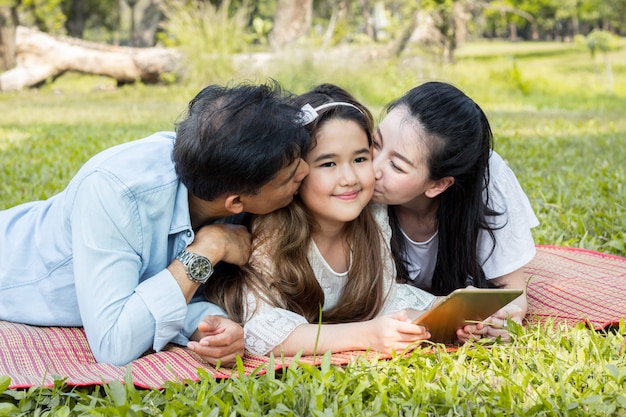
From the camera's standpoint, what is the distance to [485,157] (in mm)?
3188

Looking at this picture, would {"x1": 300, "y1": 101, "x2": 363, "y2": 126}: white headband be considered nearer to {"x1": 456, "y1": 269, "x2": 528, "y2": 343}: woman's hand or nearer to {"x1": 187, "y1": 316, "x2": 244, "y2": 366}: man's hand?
{"x1": 187, "y1": 316, "x2": 244, "y2": 366}: man's hand

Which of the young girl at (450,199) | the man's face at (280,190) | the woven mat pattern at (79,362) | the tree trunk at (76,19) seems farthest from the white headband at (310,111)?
the tree trunk at (76,19)

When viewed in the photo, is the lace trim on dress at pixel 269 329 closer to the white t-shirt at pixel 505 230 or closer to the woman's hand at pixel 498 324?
the woman's hand at pixel 498 324

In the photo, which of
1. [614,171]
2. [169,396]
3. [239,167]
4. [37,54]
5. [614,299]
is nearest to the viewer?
[169,396]

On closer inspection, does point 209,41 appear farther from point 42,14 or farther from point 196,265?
point 196,265

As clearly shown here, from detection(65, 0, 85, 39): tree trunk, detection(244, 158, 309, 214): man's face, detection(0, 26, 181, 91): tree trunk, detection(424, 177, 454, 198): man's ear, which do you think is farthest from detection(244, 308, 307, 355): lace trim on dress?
detection(65, 0, 85, 39): tree trunk

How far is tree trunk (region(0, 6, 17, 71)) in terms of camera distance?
60.7 ft

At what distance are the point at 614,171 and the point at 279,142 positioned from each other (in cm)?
383

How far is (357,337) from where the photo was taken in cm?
279

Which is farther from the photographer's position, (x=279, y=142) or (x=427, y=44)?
(x=427, y=44)

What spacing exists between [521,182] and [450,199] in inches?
96.2

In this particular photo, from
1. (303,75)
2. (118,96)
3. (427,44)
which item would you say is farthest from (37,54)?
(427,44)

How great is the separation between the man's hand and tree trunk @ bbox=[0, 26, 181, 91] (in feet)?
38.0

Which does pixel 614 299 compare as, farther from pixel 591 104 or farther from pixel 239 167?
pixel 591 104
